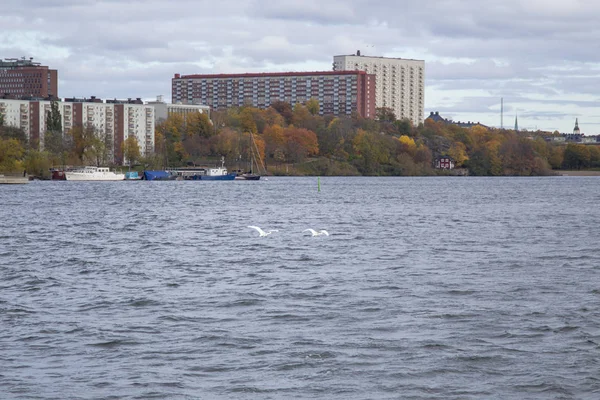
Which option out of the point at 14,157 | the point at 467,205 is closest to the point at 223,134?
the point at 14,157

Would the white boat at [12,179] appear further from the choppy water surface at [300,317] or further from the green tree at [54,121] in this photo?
the choppy water surface at [300,317]

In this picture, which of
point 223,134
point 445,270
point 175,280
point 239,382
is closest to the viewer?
point 239,382

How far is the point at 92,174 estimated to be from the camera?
156 meters

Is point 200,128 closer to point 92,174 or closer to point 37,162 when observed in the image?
point 92,174

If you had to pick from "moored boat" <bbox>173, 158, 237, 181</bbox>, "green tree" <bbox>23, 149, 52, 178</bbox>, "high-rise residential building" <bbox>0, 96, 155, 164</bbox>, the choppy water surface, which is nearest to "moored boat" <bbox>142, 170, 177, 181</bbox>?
"moored boat" <bbox>173, 158, 237, 181</bbox>

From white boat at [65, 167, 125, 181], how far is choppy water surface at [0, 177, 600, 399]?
11258 centimetres

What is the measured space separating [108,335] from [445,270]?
13.9 meters

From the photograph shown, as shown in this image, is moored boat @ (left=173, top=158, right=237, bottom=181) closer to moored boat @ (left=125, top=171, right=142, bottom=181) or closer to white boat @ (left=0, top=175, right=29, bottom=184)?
moored boat @ (left=125, top=171, right=142, bottom=181)

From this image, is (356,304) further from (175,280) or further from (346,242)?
(346,242)

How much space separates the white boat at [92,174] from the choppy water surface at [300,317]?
369ft

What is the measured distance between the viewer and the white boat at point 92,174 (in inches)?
6122

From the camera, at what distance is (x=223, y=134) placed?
623 ft

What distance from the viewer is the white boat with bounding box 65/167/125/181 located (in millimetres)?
155488

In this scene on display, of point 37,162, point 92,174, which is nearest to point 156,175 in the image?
point 92,174
